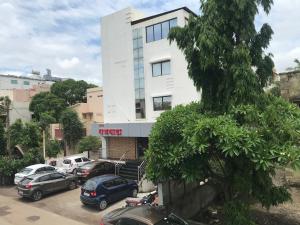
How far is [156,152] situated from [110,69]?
19778 millimetres

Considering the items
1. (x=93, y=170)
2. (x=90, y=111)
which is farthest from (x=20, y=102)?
(x=93, y=170)

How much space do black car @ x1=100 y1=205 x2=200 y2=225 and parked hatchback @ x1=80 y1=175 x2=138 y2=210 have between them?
6.18m

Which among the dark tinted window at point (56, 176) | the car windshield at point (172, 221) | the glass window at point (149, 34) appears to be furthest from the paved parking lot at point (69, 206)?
the glass window at point (149, 34)

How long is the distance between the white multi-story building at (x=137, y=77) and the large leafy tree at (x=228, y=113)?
43.7 ft

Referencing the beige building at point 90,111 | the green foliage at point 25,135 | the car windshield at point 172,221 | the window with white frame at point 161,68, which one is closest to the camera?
the car windshield at point 172,221

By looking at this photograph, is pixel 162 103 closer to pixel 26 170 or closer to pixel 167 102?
pixel 167 102

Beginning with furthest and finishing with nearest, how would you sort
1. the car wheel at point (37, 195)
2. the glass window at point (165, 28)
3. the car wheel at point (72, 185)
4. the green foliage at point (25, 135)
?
the green foliage at point (25, 135) → the glass window at point (165, 28) → the car wheel at point (72, 185) → the car wheel at point (37, 195)

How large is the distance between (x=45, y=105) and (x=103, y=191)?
116ft

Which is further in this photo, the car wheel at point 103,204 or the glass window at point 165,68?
the glass window at point 165,68

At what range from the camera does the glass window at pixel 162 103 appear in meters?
26.1

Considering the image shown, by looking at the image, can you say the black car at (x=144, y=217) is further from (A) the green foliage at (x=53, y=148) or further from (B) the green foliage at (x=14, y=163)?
(A) the green foliage at (x=53, y=148)

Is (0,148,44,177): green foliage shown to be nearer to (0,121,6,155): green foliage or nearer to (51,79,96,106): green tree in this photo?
(0,121,6,155): green foliage

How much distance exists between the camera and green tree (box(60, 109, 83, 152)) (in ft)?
121

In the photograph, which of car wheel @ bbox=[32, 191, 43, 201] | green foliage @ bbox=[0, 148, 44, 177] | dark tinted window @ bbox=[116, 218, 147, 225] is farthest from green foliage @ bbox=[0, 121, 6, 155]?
dark tinted window @ bbox=[116, 218, 147, 225]
